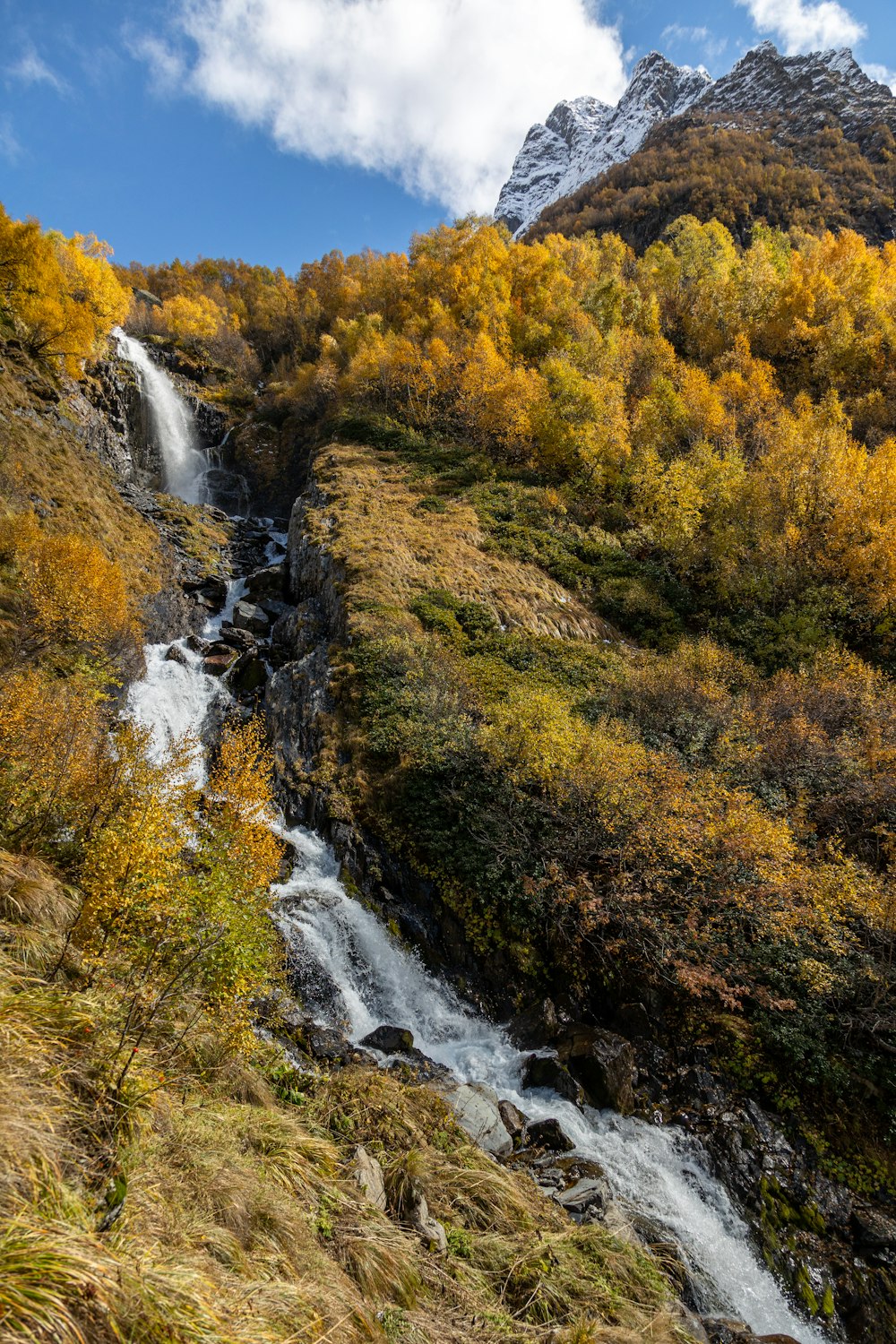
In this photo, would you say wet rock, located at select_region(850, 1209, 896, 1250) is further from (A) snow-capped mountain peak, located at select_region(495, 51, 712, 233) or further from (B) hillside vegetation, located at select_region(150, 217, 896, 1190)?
(A) snow-capped mountain peak, located at select_region(495, 51, 712, 233)

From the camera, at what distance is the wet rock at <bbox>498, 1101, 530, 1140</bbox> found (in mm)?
10383

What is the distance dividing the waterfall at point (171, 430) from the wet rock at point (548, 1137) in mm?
46862

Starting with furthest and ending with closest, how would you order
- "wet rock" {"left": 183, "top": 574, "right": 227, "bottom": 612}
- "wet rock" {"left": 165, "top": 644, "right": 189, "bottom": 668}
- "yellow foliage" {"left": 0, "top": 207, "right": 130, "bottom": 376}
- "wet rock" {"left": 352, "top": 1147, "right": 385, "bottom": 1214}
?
"wet rock" {"left": 183, "top": 574, "right": 227, "bottom": 612}, "yellow foliage" {"left": 0, "top": 207, "right": 130, "bottom": 376}, "wet rock" {"left": 165, "top": 644, "right": 189, "bottom": 668}, "wet rock" {"left": 352, "top": 1147, "right": 385, "bottom": 1214}

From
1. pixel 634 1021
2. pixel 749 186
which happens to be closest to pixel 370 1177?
pixel 634 1021

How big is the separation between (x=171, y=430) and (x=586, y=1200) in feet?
177

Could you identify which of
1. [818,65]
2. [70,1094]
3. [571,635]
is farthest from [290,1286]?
[818,65]

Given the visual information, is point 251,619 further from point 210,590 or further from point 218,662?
point 210,590

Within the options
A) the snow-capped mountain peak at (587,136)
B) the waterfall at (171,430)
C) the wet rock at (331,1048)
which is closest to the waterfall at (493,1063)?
the wet rock at (331,1048)

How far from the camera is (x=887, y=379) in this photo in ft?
133

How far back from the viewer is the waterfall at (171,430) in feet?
148

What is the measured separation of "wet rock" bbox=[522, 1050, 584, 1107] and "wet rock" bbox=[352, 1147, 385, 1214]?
18.1 feet

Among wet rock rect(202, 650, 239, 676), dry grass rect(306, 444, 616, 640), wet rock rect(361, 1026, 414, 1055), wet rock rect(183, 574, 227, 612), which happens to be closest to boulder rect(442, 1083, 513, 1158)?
wet rock rect(361, 1026, 414, 1055)

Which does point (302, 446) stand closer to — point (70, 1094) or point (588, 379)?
point (588, 379)

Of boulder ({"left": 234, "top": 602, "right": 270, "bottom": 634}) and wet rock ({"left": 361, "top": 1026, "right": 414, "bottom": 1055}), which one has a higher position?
boulder ({"left": 234, "top": 602, "right": 270, "bottom": 634})
